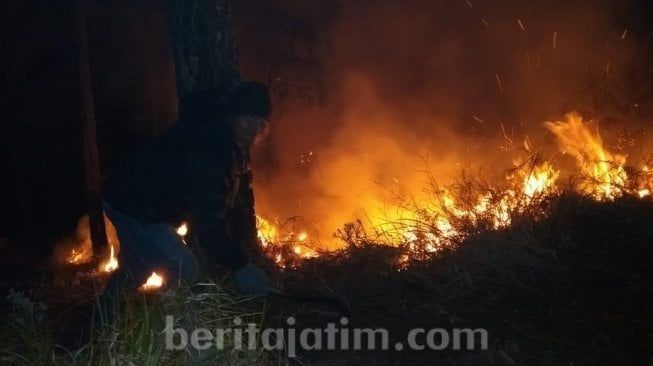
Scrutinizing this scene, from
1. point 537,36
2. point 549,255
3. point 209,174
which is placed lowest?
point 549,255

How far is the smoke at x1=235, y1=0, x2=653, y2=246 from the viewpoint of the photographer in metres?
9.53

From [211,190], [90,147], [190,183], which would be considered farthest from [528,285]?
[90,147]

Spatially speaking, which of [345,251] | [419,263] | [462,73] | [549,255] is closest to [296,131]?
[462,73]

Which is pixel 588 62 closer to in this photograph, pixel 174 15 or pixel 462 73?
pixel 462 73

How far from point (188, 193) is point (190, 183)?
17 cm

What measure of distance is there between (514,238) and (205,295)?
107 inches

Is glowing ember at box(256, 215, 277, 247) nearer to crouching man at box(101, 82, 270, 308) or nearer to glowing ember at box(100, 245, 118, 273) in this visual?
glowing ember at box(100, 245, 118, 273)

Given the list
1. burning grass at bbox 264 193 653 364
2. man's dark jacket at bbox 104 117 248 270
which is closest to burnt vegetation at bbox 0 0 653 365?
burning grass at bbox 264 193 653 364

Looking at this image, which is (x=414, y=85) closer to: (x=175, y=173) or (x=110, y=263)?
(x=110, y=263)

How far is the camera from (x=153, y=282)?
507 centimetres

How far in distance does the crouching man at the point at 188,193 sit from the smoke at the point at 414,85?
4011 millimetres

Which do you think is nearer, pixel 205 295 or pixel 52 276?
pixel 205 295

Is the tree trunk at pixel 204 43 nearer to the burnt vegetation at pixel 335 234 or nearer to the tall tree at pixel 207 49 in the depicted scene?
the tall tree at pixel 207 49

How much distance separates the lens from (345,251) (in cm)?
668
